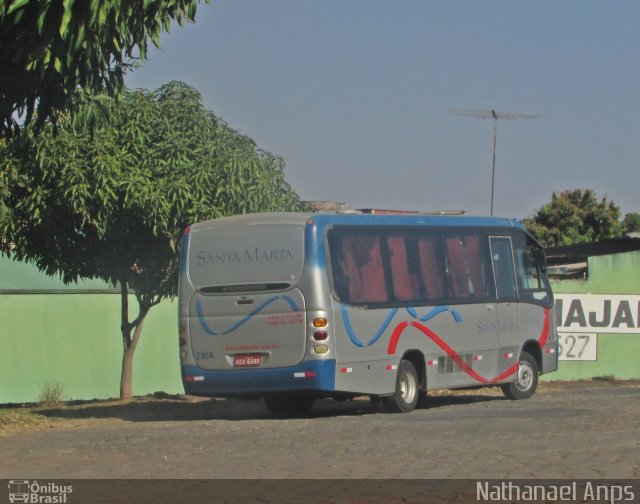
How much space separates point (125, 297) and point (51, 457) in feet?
38.2

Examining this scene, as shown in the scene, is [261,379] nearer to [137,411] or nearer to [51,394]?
[137,411]

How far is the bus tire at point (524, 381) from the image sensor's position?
73.3 feet

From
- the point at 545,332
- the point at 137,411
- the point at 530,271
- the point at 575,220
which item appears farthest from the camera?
the point at 575,220

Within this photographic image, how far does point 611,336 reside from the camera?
31.9m

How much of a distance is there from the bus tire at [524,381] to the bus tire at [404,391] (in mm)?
2875

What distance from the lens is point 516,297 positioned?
22.1m

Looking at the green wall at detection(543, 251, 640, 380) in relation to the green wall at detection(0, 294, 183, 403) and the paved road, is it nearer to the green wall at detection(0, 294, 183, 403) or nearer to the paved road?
the green wall at detection(0, 294, 183, 403)

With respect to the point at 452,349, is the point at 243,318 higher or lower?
higher

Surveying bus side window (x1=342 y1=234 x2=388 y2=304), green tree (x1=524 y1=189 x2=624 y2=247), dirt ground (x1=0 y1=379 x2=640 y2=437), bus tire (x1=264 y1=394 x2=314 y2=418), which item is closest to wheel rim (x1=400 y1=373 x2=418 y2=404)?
bus side window (x1=342 y1=234 x2=388 y2=304)

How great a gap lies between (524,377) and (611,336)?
995 centimetres

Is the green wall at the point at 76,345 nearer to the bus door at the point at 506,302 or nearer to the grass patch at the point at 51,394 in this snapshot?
the grass patch at the point at 51,394

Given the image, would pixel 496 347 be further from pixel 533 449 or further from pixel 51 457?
pixel 51 457

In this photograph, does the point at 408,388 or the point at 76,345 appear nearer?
the point at 408,388

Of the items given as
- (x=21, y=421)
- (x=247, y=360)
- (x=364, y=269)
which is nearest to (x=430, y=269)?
(x=364, y=269)
